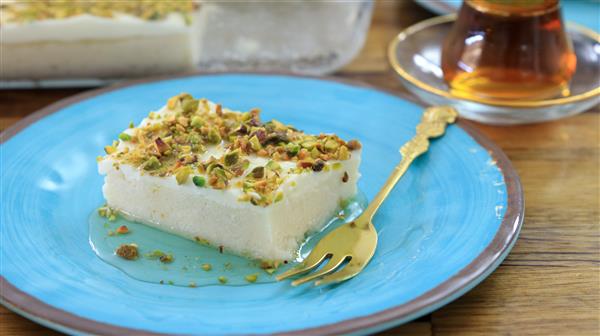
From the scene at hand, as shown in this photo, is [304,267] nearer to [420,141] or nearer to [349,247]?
[349,247]

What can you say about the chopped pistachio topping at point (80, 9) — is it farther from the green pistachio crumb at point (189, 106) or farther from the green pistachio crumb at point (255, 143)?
the green pistachio crumb at point (255, 143)

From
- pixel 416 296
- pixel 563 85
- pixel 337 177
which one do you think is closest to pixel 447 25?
pixel 563 85

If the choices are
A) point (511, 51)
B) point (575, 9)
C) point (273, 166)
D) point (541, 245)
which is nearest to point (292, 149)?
point (273, 166)

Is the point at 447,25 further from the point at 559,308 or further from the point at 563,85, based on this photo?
the point at 559,308

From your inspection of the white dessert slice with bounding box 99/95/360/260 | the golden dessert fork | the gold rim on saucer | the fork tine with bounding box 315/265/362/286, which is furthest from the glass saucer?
the fork tine with bounding box 315/265/362/286

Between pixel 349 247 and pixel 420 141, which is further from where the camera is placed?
pixel 420 141

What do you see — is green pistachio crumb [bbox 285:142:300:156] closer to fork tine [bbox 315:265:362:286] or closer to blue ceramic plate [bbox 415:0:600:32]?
fork tine [bbox 315:265:362:286]
